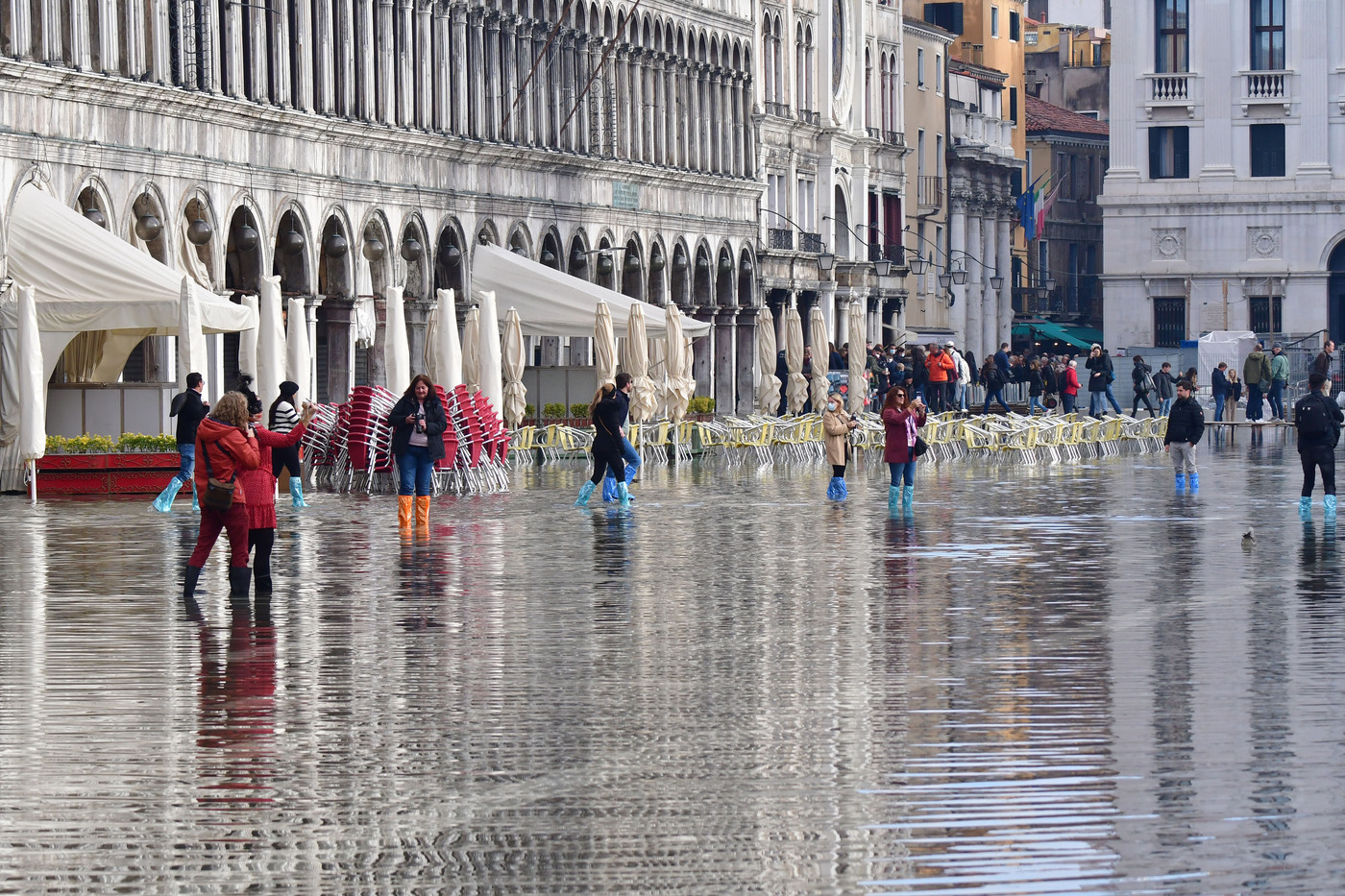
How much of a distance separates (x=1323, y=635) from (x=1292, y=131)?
7077cm

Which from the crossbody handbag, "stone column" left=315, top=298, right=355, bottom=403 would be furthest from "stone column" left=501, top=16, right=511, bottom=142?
the crossbody handbag

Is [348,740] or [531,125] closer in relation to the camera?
[348,740]

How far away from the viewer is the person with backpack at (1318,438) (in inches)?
1017

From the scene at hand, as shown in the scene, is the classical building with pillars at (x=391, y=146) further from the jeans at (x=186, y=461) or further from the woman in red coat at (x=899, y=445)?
the woman in red coat at (x=899, y=445)

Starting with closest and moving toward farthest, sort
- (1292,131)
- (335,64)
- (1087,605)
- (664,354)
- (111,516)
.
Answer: (1087,605), (111,516), (664,354), (335,64), (1292,131)

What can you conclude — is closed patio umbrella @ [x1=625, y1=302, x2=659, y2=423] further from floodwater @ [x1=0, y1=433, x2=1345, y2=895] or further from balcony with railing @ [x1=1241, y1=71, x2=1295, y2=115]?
balcony with railing @ [x1=1241, y1=71, x2=1295, y2=115]

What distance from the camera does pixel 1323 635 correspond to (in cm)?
1508

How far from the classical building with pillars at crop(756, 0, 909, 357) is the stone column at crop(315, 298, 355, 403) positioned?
885 inches

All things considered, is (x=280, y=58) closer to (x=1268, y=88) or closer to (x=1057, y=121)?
(x=1268, y=88)

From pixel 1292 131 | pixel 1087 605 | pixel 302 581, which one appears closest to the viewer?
pixel 1087 605

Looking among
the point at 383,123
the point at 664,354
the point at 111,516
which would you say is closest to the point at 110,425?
the point at 111,516

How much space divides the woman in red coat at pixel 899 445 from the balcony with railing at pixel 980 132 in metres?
58.0

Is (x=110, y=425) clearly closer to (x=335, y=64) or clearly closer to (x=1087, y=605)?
(x=335, y=64)

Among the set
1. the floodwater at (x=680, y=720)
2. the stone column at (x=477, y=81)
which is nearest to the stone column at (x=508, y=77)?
the stone column at (x=477, y=81)
